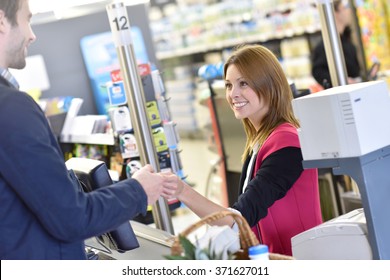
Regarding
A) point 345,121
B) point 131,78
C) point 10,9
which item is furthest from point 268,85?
point 10,9

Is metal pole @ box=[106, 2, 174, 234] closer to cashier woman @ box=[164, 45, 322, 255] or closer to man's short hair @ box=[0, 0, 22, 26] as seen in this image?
cashier woman @ box=[164, 45, 322, 255]

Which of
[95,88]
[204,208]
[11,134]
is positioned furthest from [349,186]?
[11,134]

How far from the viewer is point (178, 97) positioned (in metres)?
13.0

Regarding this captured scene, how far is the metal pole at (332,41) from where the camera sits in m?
3.87

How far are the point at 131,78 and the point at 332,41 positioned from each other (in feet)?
3.65

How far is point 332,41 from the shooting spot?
396cm

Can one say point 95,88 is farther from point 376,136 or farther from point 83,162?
point 376,136

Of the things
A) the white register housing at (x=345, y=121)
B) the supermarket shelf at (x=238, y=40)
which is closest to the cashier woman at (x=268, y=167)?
the white register housing at (x=345, y=121)

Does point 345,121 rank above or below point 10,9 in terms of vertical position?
below

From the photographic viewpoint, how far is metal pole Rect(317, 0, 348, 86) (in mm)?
3872

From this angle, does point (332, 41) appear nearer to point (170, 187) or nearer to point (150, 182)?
point (170, 187)

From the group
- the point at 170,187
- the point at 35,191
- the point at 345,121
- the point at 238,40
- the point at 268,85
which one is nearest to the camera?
the point at 35,191

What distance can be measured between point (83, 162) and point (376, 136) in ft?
3.80

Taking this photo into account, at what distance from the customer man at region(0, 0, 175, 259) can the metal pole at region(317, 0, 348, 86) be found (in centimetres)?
195
